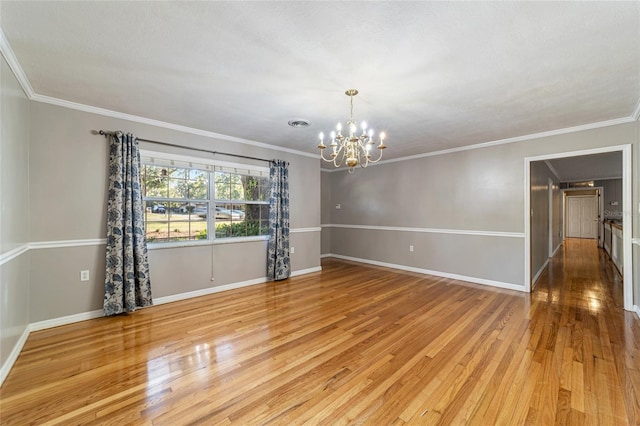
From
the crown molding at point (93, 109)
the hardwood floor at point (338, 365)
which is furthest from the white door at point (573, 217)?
the crown molding at point (93, 109)

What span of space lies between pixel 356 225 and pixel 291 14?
5.54 metres

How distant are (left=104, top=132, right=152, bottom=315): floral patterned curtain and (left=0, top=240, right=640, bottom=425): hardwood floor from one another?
0.88 ft

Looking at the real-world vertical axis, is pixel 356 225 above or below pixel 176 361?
above

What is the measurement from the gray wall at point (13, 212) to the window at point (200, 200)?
1.12 meters

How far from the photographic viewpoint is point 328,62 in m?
2.17

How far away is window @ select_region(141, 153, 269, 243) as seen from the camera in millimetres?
3699

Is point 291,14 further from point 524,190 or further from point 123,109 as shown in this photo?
point 524,190

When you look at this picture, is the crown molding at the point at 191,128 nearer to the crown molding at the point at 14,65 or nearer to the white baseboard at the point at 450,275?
the crown molding at the point at 14,65

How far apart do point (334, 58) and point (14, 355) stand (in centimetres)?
362

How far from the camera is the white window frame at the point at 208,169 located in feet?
12.0

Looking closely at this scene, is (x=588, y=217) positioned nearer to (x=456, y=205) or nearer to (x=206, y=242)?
(x=456, y=205)

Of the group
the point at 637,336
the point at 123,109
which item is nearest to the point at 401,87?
the point at 123,109

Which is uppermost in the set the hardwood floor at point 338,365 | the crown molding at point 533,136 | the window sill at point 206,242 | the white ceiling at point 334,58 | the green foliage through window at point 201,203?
the white ceiling at point 334,58

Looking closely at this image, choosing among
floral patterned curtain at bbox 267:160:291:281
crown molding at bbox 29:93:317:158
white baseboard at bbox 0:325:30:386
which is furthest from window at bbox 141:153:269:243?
white baseboard at bbox 0:325:30:386
